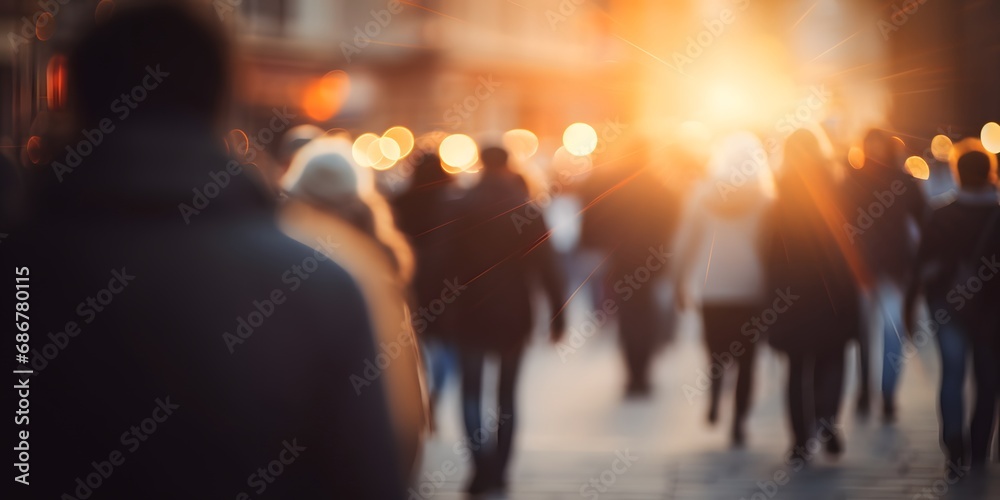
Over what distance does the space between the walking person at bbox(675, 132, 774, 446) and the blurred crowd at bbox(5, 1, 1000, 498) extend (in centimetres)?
2

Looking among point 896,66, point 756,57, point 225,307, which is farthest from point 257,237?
point 756,57

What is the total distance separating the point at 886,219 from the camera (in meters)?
8.24

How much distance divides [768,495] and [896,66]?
13528 mm

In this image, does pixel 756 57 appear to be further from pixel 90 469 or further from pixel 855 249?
pixel 90 469

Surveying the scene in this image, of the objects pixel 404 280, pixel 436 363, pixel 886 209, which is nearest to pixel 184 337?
pixel 404 280

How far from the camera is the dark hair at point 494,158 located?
24.6ft

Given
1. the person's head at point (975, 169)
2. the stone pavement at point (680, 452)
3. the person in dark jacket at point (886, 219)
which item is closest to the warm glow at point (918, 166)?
the stone pavement at point (680, 452)

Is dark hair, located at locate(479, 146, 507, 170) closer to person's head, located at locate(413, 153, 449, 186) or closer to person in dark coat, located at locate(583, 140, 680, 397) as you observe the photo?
person's head, located at locate(413, 153, 449, 186)

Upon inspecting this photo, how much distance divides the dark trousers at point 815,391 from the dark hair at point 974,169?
1.26 m

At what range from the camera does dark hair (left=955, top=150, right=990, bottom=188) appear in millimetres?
7023

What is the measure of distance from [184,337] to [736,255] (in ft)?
22.3

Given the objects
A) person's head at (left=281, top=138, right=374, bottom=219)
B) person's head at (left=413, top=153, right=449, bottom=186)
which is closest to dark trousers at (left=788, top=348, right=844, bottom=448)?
person's head at (left=413, top=153, right=449, bottom=186)

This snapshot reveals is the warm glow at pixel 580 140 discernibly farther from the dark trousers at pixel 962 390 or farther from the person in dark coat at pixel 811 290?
the dark trousers at pixel 962 390

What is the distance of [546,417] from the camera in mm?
9148
